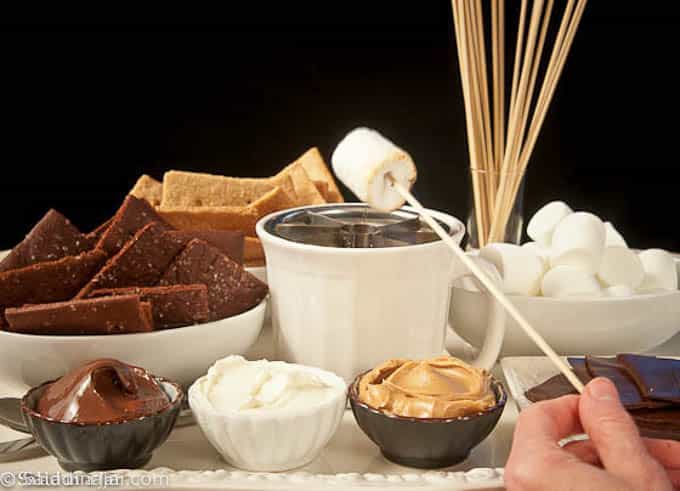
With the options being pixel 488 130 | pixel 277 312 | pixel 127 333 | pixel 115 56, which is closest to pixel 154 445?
pixel 127 333

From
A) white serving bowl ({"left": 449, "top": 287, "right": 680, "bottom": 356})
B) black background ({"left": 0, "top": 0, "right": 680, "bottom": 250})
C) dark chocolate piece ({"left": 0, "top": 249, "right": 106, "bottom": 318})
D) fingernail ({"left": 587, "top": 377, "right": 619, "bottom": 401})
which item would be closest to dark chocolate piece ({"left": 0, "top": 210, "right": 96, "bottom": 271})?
dark chocolate piece ({"left": 0, "top": 249, "right": 106, "bottom": 318})

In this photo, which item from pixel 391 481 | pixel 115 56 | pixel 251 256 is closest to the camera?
pixel 391 481

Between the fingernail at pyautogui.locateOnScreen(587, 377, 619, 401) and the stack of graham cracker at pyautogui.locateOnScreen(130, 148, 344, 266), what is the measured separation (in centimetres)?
71

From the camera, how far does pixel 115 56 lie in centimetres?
267

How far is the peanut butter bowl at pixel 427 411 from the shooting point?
1.09 m

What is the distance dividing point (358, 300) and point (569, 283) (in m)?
0.31

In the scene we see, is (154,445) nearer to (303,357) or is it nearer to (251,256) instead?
(303,357)

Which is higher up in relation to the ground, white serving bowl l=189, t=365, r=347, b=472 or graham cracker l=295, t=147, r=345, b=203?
graham cracker l=295, t=147, r=345, b=203

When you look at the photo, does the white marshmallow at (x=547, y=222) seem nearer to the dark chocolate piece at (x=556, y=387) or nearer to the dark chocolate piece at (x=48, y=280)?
the dark chocolate piece at (x=556, y=387)

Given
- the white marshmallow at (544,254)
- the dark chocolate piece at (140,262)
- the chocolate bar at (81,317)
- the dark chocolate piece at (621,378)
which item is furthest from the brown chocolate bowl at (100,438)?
the white marshmallow at (544,254)

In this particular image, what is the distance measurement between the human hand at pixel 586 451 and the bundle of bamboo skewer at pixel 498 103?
0.72 metres

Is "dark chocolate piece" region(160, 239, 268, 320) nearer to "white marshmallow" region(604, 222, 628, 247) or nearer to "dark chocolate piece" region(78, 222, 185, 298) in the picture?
"dark chocolate piece" region(78, 222, 185, 298)

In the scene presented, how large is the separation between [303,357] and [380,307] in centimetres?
12

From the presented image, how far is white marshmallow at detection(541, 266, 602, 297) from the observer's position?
1414mm
